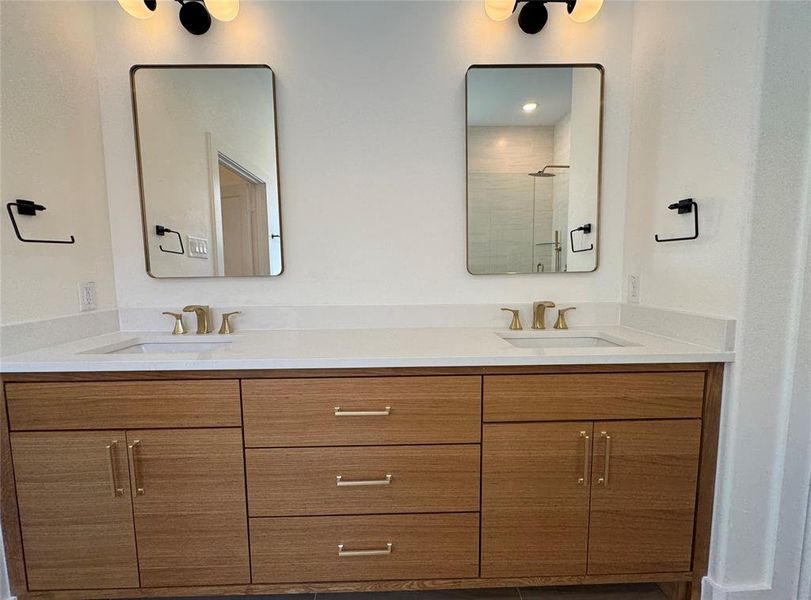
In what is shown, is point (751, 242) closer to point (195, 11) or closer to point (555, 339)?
point (555, 339)

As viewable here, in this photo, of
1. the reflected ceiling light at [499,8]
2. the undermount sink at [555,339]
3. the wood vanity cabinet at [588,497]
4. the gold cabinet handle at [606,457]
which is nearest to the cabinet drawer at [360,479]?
the wood vanity cabinet at [588,497]

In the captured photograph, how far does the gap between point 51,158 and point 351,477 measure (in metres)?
1.55

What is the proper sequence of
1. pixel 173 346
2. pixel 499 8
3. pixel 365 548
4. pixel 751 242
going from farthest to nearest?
pixel 173 346 → pixel 499 8 → pixel 365 548 → pixel 751 242

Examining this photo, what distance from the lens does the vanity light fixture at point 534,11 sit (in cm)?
142

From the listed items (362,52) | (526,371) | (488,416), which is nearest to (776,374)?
(526,371)

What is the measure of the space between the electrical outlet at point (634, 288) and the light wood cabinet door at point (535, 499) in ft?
2.32

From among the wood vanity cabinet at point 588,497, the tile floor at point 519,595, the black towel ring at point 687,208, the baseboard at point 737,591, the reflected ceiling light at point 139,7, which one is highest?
the reflected ceiling light at point 139,7

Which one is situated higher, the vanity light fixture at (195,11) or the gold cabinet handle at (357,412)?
the vanity light fixture at (195,11)

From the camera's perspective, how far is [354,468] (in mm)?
1136

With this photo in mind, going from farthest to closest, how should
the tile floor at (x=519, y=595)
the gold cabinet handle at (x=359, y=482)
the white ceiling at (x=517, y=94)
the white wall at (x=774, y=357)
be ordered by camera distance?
the white ceiling at (x=517, y=94)
the tile floor at (x=519, y=595)
the gold cabinet handle at (x=359, y=482)
the white wall at (x=774, y=357)

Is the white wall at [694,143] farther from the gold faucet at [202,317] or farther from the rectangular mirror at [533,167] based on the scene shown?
the gold faucet at [202,317]

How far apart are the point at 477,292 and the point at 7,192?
1708 millimetres

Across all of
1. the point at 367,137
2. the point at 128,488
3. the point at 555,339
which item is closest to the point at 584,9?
the point at 367,137

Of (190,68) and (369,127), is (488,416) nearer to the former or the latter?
(369,127)
